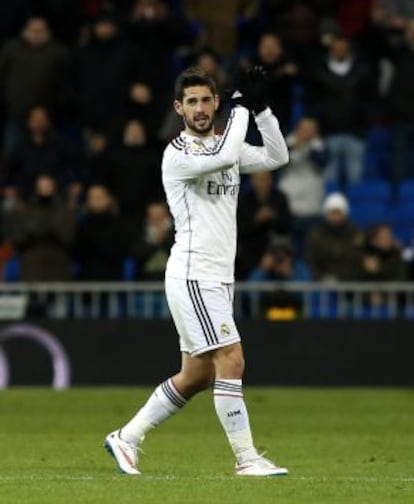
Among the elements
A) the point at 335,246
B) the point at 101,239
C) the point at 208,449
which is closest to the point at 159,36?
the point at 101,239

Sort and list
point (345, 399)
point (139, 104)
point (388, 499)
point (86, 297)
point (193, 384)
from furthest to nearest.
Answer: point (139, 104)
point (86, 297)
point (345, 399)
point (193, 384)
point (388, 499)

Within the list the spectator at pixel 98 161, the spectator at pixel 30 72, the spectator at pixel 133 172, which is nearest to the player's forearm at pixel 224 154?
the spectator at pixel 133 172

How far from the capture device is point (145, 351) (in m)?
20.5

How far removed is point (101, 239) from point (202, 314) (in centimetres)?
1008

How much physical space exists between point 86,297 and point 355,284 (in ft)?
10.1

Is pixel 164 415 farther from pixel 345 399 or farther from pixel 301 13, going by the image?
pixel 301 13

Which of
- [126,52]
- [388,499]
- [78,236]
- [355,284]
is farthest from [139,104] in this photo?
[388,499]

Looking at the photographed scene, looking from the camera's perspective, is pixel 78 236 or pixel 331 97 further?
pixel 331 97

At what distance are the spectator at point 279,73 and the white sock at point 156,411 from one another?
10.5 m

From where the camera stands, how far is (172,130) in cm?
2219

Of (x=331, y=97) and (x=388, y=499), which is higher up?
(x=331, y=97)

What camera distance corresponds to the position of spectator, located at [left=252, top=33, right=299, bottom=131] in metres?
21.8

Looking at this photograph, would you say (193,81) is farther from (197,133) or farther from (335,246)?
(335,246)

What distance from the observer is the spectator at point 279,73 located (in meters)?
21.8
